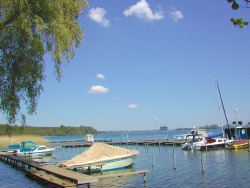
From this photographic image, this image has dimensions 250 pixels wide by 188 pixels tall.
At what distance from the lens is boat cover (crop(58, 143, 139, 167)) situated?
2792cm

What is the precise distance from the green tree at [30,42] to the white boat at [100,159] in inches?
539

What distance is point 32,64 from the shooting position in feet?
47.1

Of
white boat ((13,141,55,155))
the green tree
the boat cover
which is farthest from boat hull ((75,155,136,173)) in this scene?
white boat ((13,141,55,155))

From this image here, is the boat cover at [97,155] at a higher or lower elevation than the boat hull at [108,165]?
higher

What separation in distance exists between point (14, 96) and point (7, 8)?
386 cm

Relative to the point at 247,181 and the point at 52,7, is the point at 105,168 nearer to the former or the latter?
the point at 247,181

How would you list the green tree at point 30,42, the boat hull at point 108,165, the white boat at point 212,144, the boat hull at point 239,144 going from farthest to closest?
the white boat at point 212,144
the boat hull at point 239,144
the boat hull at point 108,165
the green tree at point 30,42

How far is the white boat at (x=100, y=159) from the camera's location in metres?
27.9

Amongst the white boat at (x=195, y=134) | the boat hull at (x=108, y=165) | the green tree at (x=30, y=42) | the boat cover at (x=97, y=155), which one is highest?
the green tree at (x=30, y=42)

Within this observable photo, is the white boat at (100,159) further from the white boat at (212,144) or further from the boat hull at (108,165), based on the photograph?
the white boat at (212,144)

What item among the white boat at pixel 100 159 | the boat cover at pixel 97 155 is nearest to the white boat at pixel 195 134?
the white boat at pixel 100 159

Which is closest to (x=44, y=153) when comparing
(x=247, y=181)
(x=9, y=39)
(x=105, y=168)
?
(x=105, y=168)

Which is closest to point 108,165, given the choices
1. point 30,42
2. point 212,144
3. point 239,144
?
point 30,42

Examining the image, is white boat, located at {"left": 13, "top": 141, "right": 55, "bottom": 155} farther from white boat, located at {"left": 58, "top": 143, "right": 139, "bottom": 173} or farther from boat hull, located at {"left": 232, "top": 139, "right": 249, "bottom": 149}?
boat hull, located at {"left": 232, "top": 139, "right": 249, "bottom": 149}
